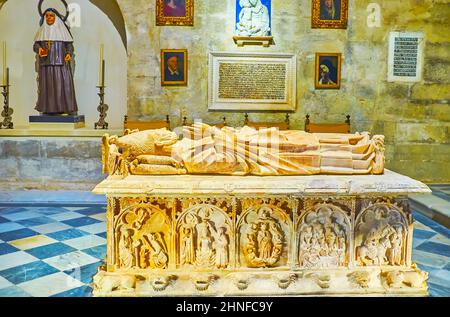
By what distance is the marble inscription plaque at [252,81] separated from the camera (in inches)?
301

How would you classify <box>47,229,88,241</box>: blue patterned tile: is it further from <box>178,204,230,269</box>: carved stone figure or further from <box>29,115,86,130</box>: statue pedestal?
<box>29,115,86,130</box>: statue pedestal

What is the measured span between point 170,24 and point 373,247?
17.1 ft

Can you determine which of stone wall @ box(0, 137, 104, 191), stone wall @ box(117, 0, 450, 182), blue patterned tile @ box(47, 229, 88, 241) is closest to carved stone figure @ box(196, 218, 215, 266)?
blue patterned tile @ box(47, 229, 88, 241)

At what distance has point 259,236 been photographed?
361 cm

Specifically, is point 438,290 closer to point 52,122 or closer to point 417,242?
point 417,242

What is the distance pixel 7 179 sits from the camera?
7.28 meters

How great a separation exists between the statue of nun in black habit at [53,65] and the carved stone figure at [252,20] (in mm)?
2816

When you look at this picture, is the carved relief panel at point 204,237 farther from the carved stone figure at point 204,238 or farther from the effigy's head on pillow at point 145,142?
the effigy's head on pillow at point 145,142

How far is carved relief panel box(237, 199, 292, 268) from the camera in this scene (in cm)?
361

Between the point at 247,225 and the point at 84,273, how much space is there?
1474 millimetres

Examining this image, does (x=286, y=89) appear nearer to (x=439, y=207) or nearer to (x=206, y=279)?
(x=439, y=207)

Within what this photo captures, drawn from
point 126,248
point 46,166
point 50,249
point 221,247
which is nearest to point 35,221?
point 50,249

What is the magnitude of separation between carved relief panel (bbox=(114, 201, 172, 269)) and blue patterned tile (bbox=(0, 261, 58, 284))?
854 millimetres

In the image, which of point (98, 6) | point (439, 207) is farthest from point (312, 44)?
point (98, 6)
